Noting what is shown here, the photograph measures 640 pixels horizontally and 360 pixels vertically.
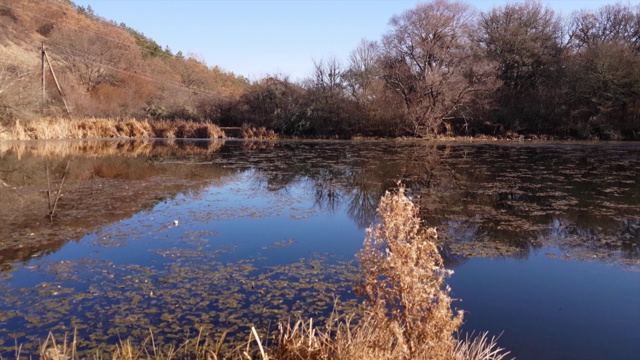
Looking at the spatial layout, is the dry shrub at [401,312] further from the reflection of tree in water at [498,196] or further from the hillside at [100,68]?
the hillside at [100,68]

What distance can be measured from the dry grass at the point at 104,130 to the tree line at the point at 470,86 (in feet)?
16.1

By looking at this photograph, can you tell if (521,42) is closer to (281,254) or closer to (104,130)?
(104,130)

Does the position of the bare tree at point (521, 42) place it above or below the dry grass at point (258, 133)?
above

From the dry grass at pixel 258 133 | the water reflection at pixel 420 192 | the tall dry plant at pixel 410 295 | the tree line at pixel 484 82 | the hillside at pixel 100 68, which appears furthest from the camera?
the hillside at pixel 100 68

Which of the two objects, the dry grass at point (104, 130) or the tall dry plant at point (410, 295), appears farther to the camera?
the dry grass at point (104, 130)

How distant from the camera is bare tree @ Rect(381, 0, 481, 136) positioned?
3069 cm

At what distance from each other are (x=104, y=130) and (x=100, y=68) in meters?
22.8

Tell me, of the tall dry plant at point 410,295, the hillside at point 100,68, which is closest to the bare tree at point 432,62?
the hillside at point 100,68

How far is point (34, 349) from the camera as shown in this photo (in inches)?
136

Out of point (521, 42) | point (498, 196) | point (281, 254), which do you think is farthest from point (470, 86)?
point (281, 254)

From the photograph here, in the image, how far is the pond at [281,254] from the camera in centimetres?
399

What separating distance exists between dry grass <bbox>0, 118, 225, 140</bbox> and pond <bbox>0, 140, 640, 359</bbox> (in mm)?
14378

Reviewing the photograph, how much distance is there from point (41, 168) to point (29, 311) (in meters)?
11.1

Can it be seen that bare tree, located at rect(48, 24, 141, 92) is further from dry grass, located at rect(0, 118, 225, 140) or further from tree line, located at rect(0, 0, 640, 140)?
dry grass, located at rect(0, 118, 225, 140)
